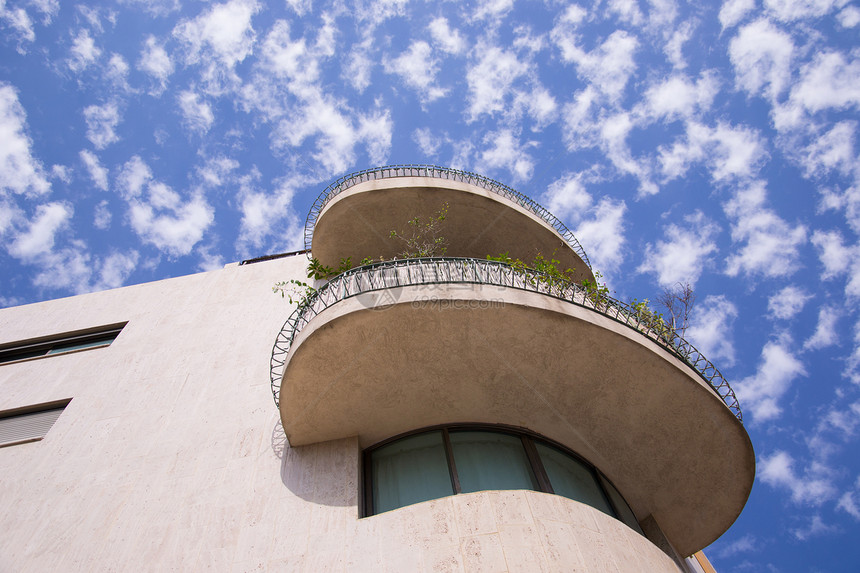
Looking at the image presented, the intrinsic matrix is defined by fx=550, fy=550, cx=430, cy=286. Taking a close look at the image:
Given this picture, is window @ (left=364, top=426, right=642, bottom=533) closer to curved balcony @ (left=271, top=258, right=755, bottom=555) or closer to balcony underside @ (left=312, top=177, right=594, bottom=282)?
curved balcony @ (left=271, top=258, right=755, bottom=555)

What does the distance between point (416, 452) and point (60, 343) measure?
9532 mm

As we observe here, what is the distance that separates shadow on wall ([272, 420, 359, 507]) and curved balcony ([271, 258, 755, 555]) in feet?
0.63

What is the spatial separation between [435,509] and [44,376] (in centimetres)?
920

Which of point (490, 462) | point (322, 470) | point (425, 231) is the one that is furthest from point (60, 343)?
point (490, 462)

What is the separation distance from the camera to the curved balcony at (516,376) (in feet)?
24.1

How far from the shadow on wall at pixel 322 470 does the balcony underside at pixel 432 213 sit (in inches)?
183

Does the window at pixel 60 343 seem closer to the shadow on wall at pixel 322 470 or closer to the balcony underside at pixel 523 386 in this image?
the shadow on wall at pixel 322 470

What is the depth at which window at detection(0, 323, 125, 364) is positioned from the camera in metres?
12.3

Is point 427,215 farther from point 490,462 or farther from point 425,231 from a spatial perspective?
point 490,462

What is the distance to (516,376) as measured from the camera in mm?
7746

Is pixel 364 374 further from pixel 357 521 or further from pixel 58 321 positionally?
pixel 58 321

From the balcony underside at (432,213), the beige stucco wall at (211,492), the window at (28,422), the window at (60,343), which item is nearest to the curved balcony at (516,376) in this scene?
the beige stucco wall at (211,492)

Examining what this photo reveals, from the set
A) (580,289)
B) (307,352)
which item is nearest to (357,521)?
(307,352)

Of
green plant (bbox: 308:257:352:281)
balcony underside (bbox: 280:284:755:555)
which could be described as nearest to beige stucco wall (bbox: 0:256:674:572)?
green plant (bbox: 308:257:352:281)
